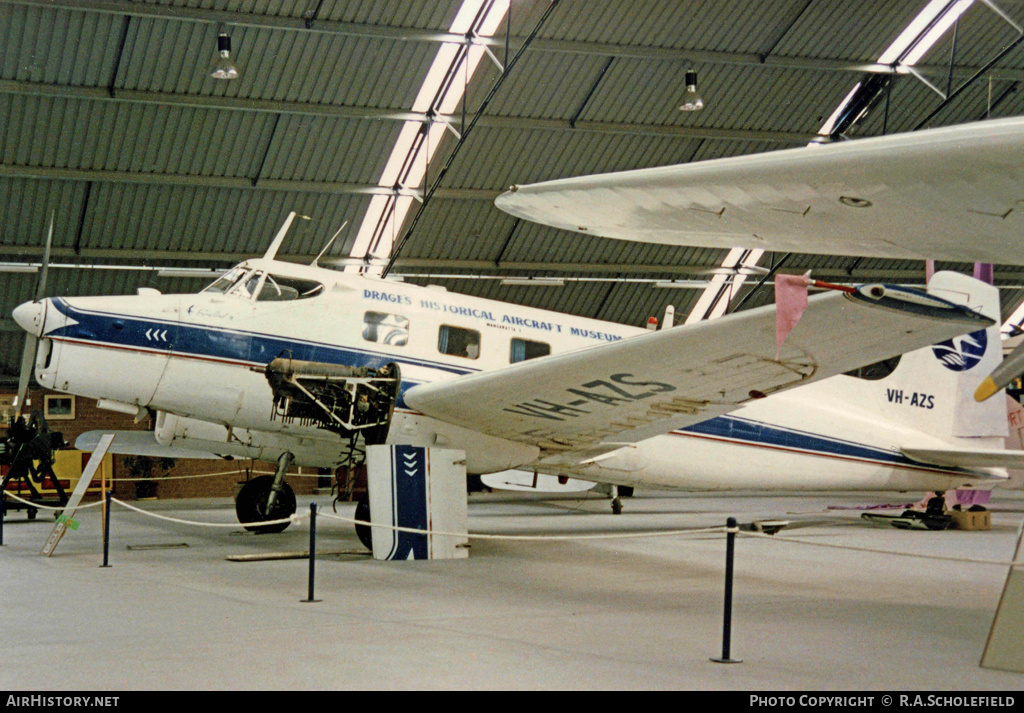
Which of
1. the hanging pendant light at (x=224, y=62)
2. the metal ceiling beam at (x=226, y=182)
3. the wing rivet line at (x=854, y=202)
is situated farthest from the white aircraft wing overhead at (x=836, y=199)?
the metal ceiling beam at (x=226, y=182)

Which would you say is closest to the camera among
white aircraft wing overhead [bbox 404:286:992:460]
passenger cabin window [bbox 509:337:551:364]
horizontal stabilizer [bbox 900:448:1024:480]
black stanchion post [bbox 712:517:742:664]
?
black stanchion post [bbox 712:517:742:664]

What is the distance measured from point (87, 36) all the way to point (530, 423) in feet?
43.9

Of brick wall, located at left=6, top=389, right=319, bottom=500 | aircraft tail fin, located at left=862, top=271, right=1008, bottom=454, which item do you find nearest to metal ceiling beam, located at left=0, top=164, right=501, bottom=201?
brick wall, located at left=6, top=389, right=319, bottom=500

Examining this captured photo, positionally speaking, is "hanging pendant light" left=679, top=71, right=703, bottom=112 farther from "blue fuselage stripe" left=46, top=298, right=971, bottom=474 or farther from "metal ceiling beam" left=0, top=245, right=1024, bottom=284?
"blue fuselage stripe" left=46, top=298, right=971, bottom=474

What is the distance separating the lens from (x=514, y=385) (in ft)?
31.0

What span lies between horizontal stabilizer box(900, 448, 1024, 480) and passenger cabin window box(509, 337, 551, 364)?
18.1 feet

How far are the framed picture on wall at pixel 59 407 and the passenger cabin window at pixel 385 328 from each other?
1600cm

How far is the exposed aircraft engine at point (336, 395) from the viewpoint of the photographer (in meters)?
9.70

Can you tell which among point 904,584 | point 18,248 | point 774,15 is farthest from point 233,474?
point 904,584

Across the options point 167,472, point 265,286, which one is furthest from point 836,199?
point 167,472

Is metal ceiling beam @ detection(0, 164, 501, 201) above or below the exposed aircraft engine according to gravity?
above

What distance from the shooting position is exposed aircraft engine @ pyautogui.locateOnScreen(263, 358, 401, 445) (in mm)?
9703

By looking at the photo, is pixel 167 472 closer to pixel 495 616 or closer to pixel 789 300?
pixel 495 616

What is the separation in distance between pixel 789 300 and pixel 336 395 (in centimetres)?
569
